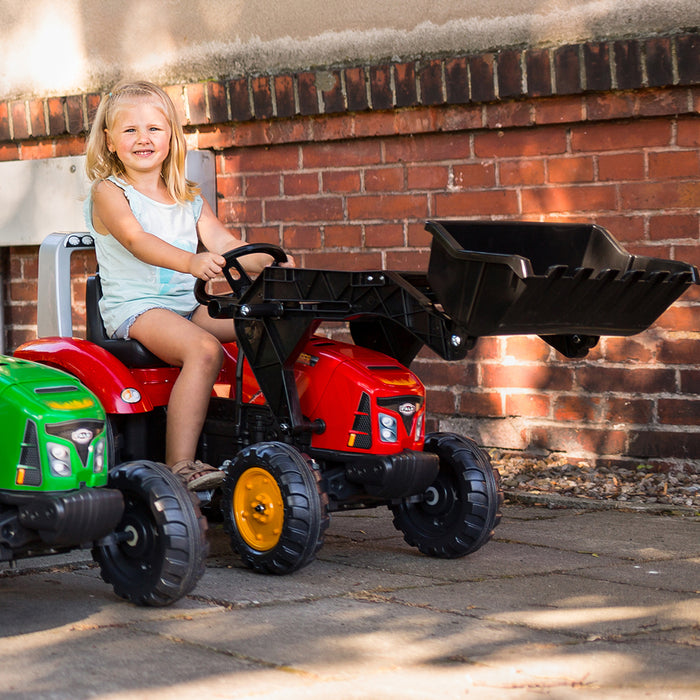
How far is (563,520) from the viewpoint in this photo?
195 inches

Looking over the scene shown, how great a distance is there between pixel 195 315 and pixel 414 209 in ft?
5.78

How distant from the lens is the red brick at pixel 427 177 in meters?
5.95

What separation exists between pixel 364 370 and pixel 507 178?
208cm

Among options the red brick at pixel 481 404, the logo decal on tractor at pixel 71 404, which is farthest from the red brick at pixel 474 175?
the logo decal on tractor at pixel 71 404

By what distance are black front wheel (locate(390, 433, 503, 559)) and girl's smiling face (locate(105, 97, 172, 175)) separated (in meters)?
1.55

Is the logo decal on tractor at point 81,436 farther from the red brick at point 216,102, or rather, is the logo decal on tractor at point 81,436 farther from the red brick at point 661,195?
the red brick at point 216,102

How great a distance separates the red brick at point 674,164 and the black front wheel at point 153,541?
296 cm

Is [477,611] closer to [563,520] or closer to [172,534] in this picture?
[172,534]

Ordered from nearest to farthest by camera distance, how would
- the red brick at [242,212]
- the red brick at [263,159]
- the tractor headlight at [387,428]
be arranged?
the tractor headlight at [387,428], the red brick at [263,159], the red brick at [242,212]

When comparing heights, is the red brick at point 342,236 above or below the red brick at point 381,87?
below

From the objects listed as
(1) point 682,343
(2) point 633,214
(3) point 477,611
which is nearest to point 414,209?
(2) point 633,214

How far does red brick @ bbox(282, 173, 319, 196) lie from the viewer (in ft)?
20.7

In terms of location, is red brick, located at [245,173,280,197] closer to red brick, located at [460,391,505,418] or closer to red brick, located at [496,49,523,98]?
red brick, located at [496,49,523,98]

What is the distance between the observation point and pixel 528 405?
5.80 metres
